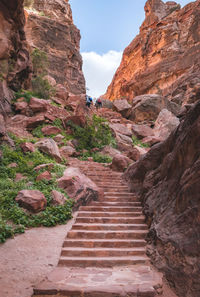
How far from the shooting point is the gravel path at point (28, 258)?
11.0ft

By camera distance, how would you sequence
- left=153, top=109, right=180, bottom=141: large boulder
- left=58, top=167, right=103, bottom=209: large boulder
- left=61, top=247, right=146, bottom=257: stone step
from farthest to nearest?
left=153, top=109, right=180, bottom=141: large boulder < left=58, top=167, right=103, bottom=209: large boulder < left=61, top=247, right=146, bottom=257: stone step

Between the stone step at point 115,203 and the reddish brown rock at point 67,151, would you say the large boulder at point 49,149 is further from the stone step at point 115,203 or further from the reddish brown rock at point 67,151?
the stone step at point 115,203

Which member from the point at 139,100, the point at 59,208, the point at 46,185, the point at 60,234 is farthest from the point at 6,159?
the point at 139,100

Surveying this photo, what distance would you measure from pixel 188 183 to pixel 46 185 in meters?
4.90

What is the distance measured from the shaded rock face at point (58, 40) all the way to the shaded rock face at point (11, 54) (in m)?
9.00

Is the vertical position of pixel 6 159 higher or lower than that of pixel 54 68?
lower

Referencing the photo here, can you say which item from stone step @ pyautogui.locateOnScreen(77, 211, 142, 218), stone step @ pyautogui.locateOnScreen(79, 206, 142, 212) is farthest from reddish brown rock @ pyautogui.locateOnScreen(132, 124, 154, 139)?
stone step @ pyautogui.locateOnScreen(77, 211, 142, 218)

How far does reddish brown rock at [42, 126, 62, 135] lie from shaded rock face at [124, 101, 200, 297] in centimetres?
942

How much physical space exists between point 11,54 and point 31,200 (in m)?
12.3

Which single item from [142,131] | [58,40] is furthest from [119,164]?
[58,40]

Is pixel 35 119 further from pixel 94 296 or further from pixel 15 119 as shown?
pixel 94 296

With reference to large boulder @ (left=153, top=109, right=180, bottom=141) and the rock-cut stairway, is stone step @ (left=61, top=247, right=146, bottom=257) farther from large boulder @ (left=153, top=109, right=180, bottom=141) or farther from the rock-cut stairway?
large boulder @ (left=153, top=109, right=180, bottom=141)

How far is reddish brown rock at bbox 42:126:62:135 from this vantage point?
1299 centimetres

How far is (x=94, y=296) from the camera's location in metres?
3.19
